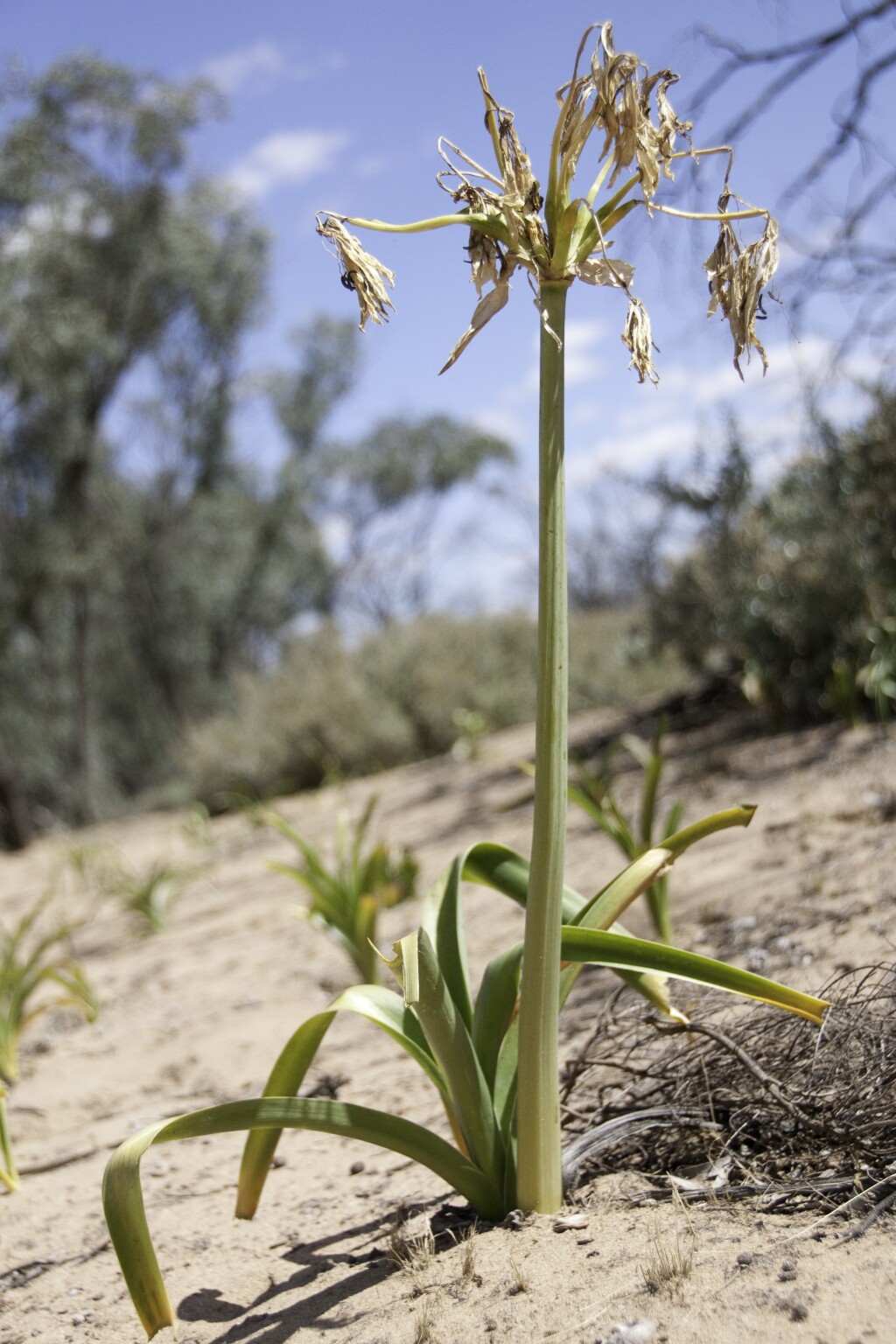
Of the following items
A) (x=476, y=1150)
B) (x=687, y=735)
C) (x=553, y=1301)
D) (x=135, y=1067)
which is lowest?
(x=135, y=1067)

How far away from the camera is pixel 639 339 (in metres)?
1.45

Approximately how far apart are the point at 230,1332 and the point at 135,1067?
1.73 metres

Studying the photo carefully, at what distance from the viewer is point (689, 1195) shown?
170 centimetres

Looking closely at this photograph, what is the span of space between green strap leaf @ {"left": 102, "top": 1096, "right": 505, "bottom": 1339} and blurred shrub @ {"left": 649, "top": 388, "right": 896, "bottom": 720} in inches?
132

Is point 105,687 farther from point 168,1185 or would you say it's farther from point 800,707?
point 168,1185

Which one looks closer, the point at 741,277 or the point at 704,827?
the point at 741,277

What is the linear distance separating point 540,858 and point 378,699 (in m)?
9.10

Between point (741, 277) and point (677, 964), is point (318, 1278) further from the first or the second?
point (741, 277)

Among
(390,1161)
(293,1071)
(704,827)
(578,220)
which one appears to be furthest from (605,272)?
(390,1161)

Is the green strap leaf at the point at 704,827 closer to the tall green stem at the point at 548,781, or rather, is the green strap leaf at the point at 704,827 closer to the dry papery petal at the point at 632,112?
the tall green stem at the point at 548,781

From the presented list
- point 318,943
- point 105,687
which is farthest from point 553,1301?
point 105,687

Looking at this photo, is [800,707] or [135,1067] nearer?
[135,1067]

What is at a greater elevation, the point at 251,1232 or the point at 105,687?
the point at 105,687

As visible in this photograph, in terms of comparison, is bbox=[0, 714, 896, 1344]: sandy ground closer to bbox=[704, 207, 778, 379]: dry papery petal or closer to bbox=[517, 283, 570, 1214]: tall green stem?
bbox=[517, 283, 570, 1214]: tall green stem
